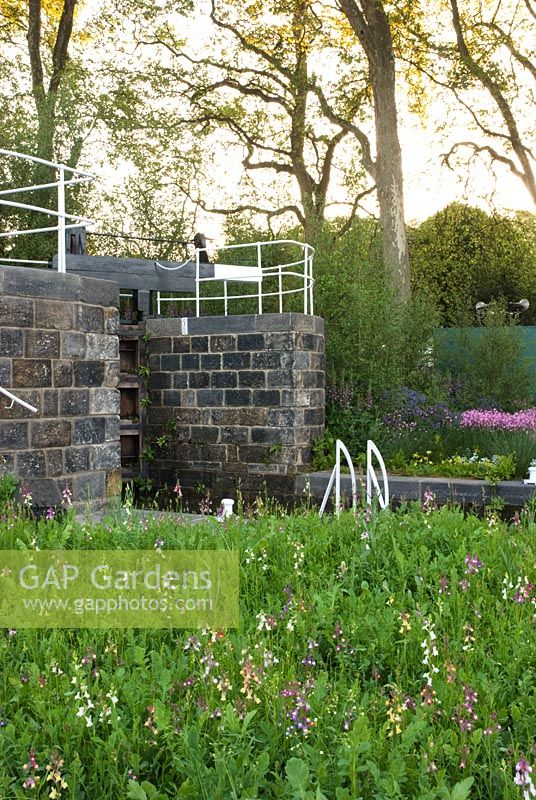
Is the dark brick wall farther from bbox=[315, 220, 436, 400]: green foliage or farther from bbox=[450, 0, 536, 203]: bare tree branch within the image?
bbox=[450, 0, 536, 203]: bare tree branch

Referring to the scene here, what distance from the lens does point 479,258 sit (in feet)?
90.3

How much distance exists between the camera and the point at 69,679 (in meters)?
3.37

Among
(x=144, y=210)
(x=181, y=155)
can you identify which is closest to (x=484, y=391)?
(x=144, y=210)

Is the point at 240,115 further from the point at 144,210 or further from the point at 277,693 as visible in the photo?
the point at 277,693

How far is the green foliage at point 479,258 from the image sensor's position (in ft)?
89.5

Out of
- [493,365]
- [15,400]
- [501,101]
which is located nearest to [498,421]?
[493,365]

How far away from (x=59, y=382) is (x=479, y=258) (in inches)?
843

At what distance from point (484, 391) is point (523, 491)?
5926mm

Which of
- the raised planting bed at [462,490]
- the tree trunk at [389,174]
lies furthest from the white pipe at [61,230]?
the tree trunk at [389,174]

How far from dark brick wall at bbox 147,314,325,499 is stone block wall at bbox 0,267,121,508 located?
3.15 metres

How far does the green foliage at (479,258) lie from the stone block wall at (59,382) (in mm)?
19711

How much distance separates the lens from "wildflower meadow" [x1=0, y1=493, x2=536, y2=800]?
264 cm

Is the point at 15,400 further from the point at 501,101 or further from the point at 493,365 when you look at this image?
the point at 501,101

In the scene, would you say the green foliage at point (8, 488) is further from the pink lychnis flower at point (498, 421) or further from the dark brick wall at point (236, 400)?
the pink lychnis flower at point (498, 421)
